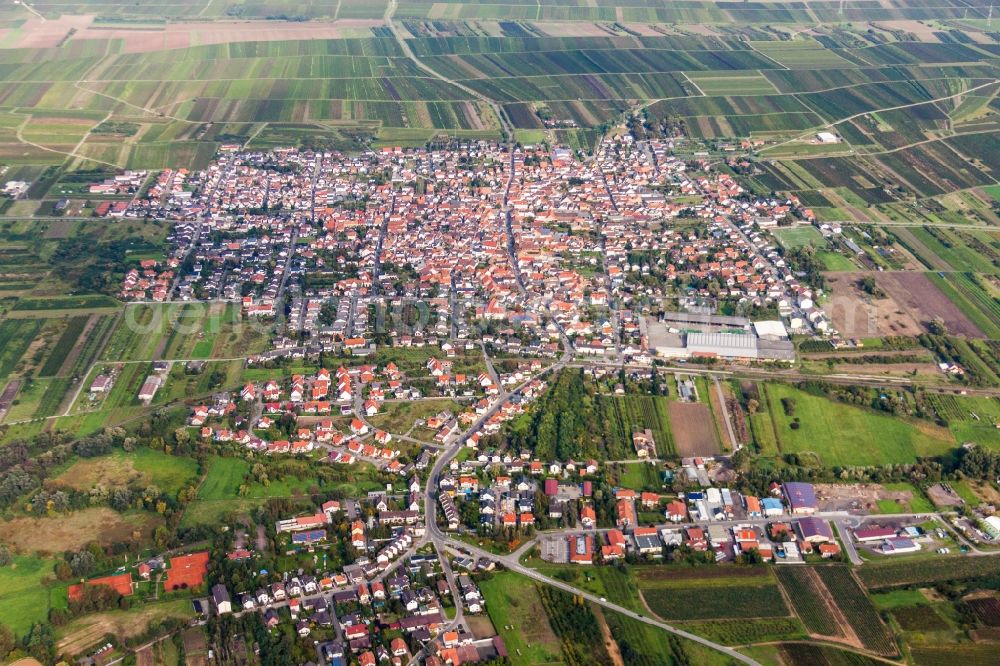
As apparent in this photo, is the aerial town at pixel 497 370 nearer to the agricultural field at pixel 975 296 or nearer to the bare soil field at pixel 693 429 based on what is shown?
the bare soil field at pixel 693 429

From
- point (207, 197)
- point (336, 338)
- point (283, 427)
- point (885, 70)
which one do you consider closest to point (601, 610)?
point (283, 427)

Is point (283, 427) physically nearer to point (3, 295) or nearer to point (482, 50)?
point (3, 295)

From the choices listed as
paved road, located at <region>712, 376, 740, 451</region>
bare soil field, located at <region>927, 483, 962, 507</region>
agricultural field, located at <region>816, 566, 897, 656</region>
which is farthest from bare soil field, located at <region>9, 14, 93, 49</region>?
bare soil field, located at <region>927, 483, 962, 507</region>

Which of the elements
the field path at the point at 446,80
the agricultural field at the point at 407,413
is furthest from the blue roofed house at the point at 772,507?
the field path at the point at 446,80

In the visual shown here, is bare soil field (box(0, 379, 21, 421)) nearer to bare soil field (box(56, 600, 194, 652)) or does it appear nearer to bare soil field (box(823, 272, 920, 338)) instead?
bare soil field (box(56, 600, 194, 652))

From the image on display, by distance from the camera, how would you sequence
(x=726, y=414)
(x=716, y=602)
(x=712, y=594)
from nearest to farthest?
(x=716, y=602) < (x=712, y=594) < (x=726, y=414)

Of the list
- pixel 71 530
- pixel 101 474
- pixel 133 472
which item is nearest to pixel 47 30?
pixel 101 474

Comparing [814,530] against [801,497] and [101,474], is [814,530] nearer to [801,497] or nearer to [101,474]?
[801,497]

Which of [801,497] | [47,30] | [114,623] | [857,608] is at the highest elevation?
[47,30]

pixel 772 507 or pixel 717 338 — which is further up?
pixel 717 338
